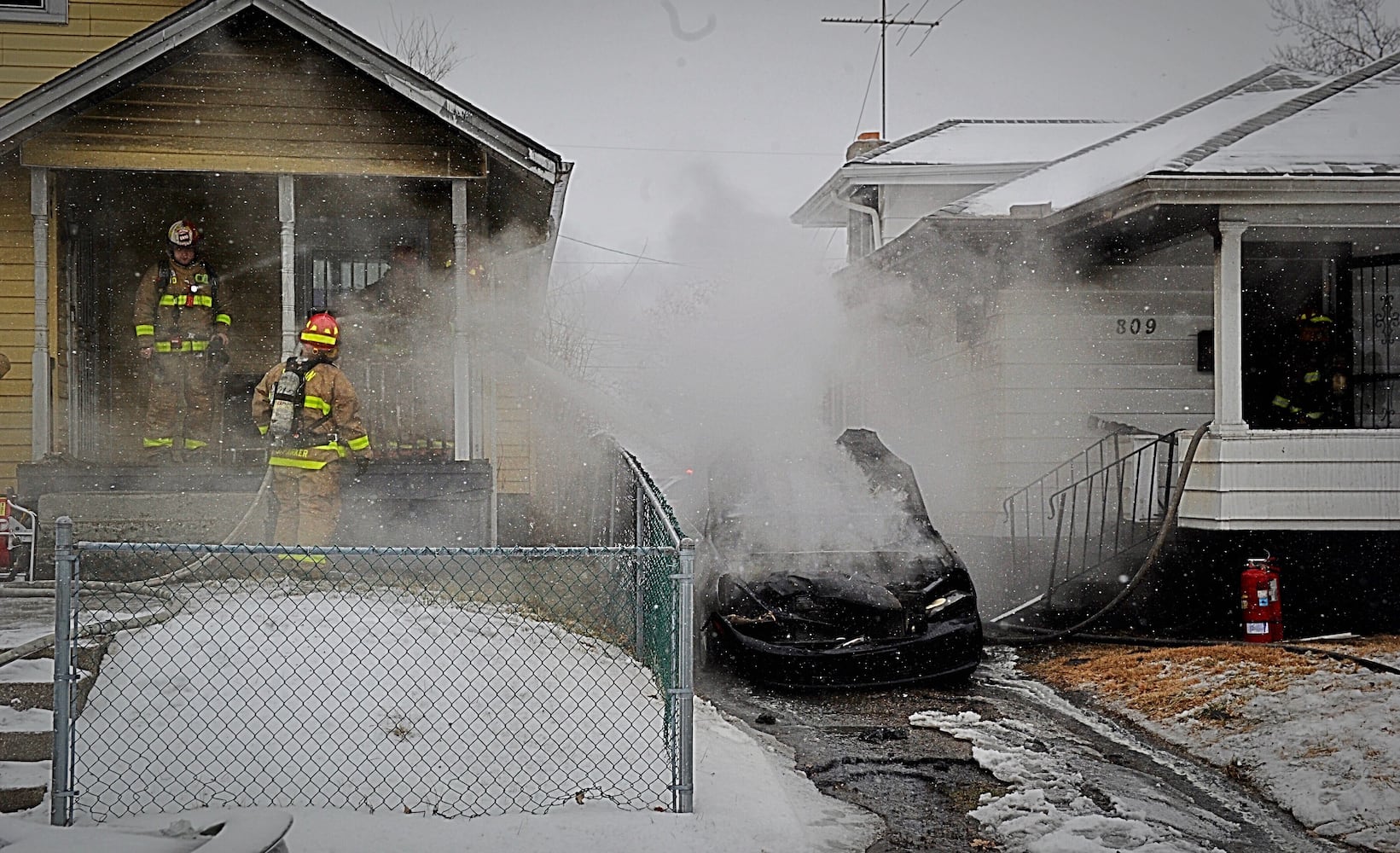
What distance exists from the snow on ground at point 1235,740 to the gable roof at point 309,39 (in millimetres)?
6002

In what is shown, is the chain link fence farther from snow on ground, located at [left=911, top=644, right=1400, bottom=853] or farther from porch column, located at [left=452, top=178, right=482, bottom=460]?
porch column, located at [left=452, top=178, right=482, bottom=460]

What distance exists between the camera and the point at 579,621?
869 cm

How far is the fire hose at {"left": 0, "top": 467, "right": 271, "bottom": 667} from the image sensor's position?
591 centimetres

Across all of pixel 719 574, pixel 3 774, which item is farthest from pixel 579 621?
pixel 3 774

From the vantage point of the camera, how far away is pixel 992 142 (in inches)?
729

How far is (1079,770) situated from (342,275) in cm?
901

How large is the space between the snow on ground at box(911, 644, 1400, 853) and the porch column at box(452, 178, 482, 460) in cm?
519

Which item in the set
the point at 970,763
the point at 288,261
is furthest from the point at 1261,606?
the point at 288,261

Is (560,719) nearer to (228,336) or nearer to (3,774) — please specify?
(3,774)

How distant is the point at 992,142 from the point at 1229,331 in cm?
856

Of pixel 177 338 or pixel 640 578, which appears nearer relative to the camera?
pixel 640 578

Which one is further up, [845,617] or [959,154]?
[959,154]

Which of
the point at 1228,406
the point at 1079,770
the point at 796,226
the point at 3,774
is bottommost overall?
the point at 1079,770

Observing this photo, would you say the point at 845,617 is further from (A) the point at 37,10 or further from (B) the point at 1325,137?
(A) the point at 37,10
